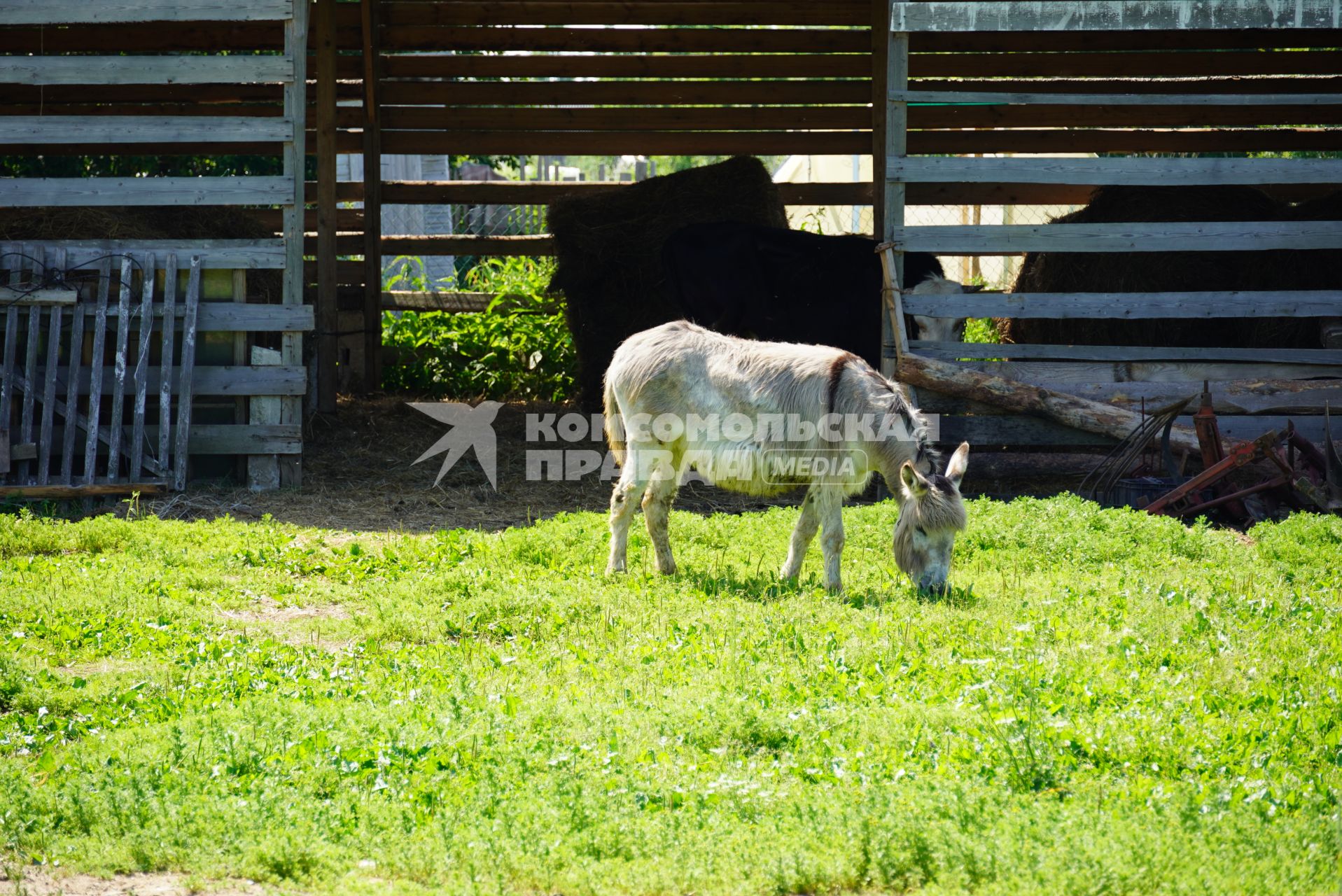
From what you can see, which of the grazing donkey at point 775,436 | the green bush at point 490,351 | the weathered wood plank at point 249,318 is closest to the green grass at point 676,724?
the grazing donkey at point 775,436

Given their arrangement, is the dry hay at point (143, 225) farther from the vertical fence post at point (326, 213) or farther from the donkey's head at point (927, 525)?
the donkey's head at point (927, 525)

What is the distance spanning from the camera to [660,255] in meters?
12.4

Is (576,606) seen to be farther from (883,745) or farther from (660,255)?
(660,255)

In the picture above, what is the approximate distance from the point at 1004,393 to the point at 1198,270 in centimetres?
294

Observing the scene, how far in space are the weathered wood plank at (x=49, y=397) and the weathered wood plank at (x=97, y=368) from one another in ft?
0.86

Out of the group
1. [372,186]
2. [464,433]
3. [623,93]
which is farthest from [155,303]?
[623,93]

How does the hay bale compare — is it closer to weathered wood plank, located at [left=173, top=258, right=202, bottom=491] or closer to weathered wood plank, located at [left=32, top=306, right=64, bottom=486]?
weathered wood plank, located at [left=173, top=258, right=202, bottom=491]

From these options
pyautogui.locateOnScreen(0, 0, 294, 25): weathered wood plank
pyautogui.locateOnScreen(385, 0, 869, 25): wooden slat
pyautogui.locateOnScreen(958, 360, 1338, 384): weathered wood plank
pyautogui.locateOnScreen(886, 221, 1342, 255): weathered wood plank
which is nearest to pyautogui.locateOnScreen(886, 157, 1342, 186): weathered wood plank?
pyautogui.locateOnScreen(886, 221, 1342, 255): weathered wood plank

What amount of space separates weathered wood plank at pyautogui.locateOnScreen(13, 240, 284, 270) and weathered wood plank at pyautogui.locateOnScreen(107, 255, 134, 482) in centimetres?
19

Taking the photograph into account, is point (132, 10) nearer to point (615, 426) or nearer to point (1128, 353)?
point (615, 426)

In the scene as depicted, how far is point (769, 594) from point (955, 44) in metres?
8.72

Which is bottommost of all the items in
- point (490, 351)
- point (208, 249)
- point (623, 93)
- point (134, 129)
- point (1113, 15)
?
point (490, 351)

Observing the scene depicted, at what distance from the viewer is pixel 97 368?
9.64 metres

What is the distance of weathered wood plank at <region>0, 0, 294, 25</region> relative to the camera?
9984 mm
